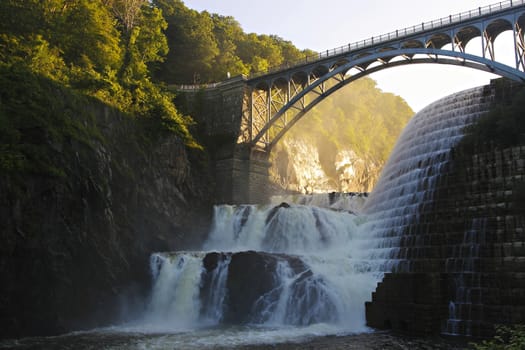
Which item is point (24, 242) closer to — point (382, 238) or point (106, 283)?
point (106, 283)

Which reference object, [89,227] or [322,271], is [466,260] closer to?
[322,271]

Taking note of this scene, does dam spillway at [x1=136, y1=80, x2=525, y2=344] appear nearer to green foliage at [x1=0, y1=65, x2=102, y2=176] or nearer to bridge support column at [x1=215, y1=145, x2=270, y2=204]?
green foliage at [x1=0, y1=65, x2=102, y2=176]

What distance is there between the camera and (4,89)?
25016 mm

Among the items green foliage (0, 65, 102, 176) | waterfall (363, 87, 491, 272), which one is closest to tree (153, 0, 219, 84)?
green foliage (0, 65, 102, 176)

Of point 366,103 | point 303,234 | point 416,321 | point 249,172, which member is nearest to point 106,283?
point 303,234

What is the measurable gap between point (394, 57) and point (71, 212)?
26.2 metres

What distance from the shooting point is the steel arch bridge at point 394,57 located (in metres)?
30.7

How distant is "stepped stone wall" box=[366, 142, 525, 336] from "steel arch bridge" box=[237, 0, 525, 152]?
9652 mm

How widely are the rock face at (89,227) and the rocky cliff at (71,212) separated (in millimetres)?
50

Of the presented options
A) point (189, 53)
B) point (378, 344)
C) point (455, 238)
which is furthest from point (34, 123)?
point (189, 53)

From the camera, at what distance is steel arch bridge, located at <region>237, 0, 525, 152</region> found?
101 ft

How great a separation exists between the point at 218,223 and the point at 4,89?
17.4m

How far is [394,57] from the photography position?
1527 inches

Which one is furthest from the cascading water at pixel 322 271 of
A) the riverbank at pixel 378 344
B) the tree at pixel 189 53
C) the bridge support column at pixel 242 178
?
the tree at pixel 189 53
